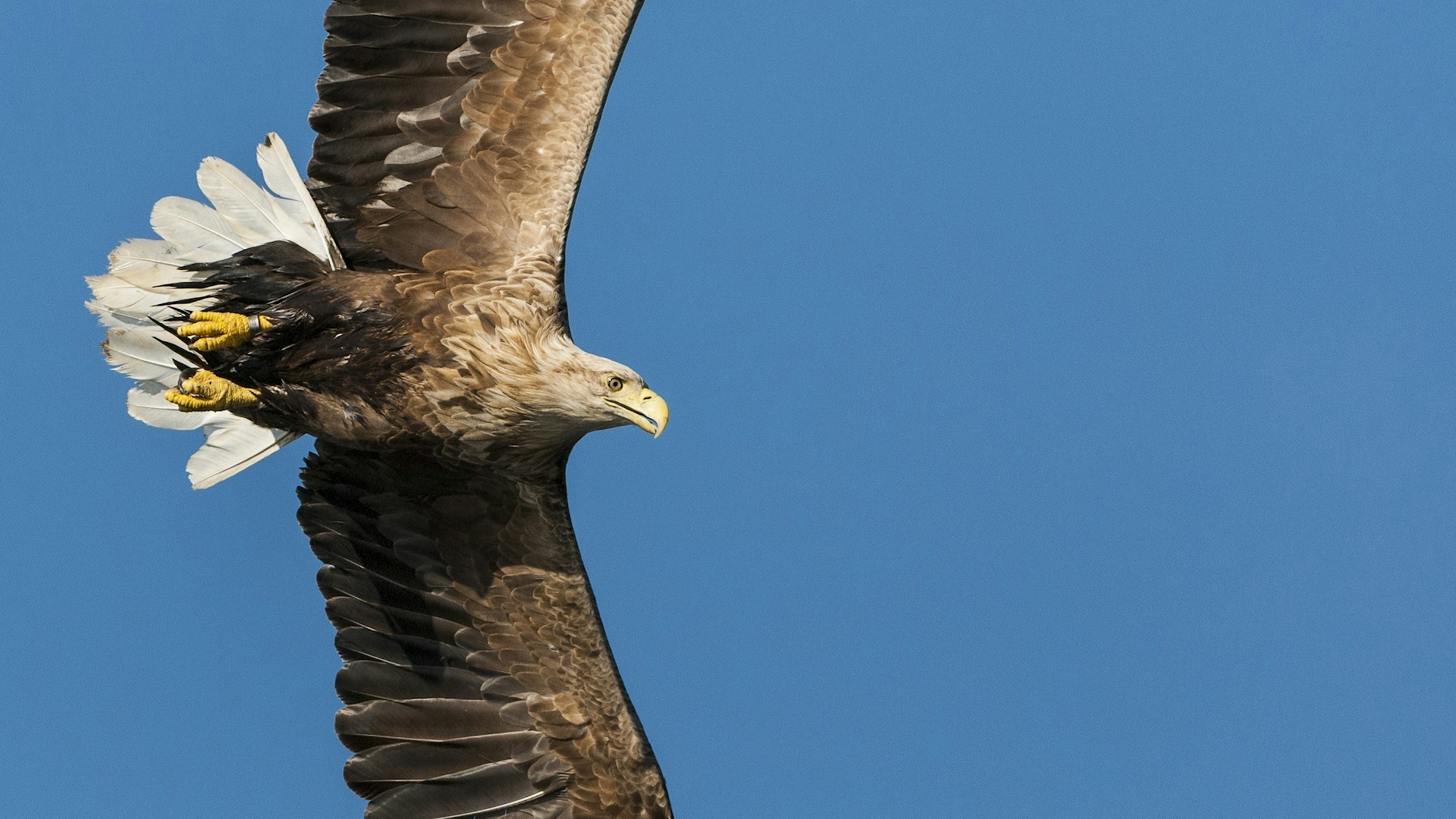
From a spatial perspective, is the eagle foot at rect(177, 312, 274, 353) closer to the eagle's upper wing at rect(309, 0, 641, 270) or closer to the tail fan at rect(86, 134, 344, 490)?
the tail fan at rect(86, 134, 344, 490)

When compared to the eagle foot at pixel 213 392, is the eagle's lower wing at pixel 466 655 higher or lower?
lower

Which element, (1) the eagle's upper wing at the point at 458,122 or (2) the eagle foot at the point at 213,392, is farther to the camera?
(2) the eagle foot at the point at 213,392

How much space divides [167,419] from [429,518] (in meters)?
1.58

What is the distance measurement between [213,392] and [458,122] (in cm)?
179

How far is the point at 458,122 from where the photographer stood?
8492 mm

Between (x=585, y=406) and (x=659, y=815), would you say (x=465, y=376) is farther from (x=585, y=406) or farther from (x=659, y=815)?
(x=659, y=815)

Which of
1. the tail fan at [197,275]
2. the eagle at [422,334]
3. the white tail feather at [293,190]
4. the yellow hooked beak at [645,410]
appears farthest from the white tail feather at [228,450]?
the yellow hooked beak at [645,410]

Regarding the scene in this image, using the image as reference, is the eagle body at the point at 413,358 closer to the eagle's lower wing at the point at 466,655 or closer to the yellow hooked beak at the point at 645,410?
the yellow hooked beak at the point at 645,410

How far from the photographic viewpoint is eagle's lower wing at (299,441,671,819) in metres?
9.15

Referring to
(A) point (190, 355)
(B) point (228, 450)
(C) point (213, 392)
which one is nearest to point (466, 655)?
(B) point (228, 450)

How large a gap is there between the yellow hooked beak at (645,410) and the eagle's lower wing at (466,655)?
1098 millimetres

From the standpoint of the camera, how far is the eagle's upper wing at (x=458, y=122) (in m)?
8.41

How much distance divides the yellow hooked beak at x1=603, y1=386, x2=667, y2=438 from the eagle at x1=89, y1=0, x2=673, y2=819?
11mm

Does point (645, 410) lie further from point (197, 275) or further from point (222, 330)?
point (197, 275)
